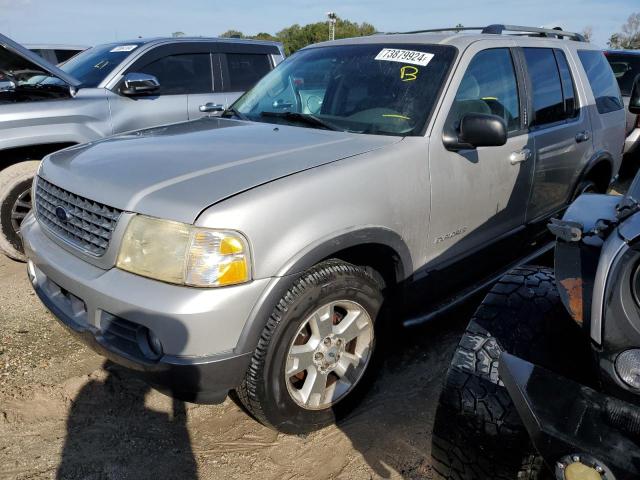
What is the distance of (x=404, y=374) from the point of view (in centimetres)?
304

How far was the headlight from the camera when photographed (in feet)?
6.51

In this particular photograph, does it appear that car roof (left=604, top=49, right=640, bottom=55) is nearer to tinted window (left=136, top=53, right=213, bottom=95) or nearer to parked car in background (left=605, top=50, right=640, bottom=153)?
parked car in background (left=605, top=50, right=640, bottom=153)

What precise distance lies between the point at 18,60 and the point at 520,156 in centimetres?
399

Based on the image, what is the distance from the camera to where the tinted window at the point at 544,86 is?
359 cm

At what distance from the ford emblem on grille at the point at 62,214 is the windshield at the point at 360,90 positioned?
132 centimetres

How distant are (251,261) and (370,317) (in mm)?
834

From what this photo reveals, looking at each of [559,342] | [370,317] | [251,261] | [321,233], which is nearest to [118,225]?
[251,261]

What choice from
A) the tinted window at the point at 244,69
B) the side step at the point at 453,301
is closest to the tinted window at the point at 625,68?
the tinted window at the point at 244,69

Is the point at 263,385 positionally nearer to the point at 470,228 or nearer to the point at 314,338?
the point at 314,338

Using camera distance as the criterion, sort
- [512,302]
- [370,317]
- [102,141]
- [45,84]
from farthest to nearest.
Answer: [45,84], [102,141], [370,317], [512,302]

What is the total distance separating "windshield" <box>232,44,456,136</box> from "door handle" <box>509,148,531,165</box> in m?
0.73

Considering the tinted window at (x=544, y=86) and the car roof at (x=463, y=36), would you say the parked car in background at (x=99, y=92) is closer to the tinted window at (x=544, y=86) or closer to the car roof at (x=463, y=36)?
the car roof at (x=463, y=36)

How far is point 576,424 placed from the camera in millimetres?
1317

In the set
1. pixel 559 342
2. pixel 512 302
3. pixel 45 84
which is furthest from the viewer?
pixel 45 84
